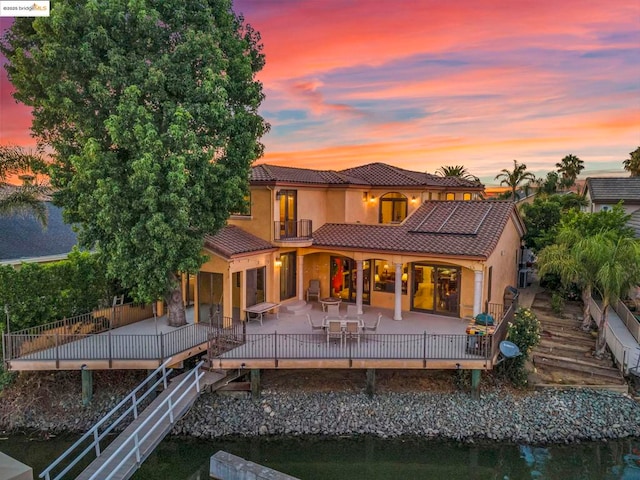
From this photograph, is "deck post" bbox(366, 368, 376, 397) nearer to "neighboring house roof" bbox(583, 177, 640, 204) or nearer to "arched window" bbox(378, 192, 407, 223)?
"arched window" bbox(378, 192, 407, 223)

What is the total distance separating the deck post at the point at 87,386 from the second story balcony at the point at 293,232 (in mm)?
8647

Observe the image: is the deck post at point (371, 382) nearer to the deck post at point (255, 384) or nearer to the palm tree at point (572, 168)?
the deck post at point (255, 384)

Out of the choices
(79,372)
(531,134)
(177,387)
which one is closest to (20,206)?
(79,372)

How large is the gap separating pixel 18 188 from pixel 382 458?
17.5 m

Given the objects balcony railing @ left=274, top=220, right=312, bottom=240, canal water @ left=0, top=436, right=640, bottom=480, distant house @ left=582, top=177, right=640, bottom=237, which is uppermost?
distant house @ left=582, top=177, right=640, bottom=237

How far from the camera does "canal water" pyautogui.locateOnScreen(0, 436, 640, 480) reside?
37.4 ft

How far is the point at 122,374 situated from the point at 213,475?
6.37 m

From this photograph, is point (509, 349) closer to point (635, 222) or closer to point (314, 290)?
point (314, 290)

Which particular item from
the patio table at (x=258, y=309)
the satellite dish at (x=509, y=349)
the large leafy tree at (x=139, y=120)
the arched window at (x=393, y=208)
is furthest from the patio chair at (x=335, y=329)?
the arched window at (x=393, y=208)

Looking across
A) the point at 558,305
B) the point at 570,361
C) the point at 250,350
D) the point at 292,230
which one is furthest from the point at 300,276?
the point at 558,305

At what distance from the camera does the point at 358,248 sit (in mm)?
18203

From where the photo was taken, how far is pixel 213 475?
408 inches

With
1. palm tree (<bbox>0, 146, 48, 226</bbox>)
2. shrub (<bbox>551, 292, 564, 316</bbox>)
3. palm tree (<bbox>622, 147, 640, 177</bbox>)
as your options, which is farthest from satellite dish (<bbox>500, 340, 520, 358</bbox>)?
palm tree (<bbox>622, 147, 640, 177</bbox>)

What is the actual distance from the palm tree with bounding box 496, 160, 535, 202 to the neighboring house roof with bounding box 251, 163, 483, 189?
31112 millimetres
